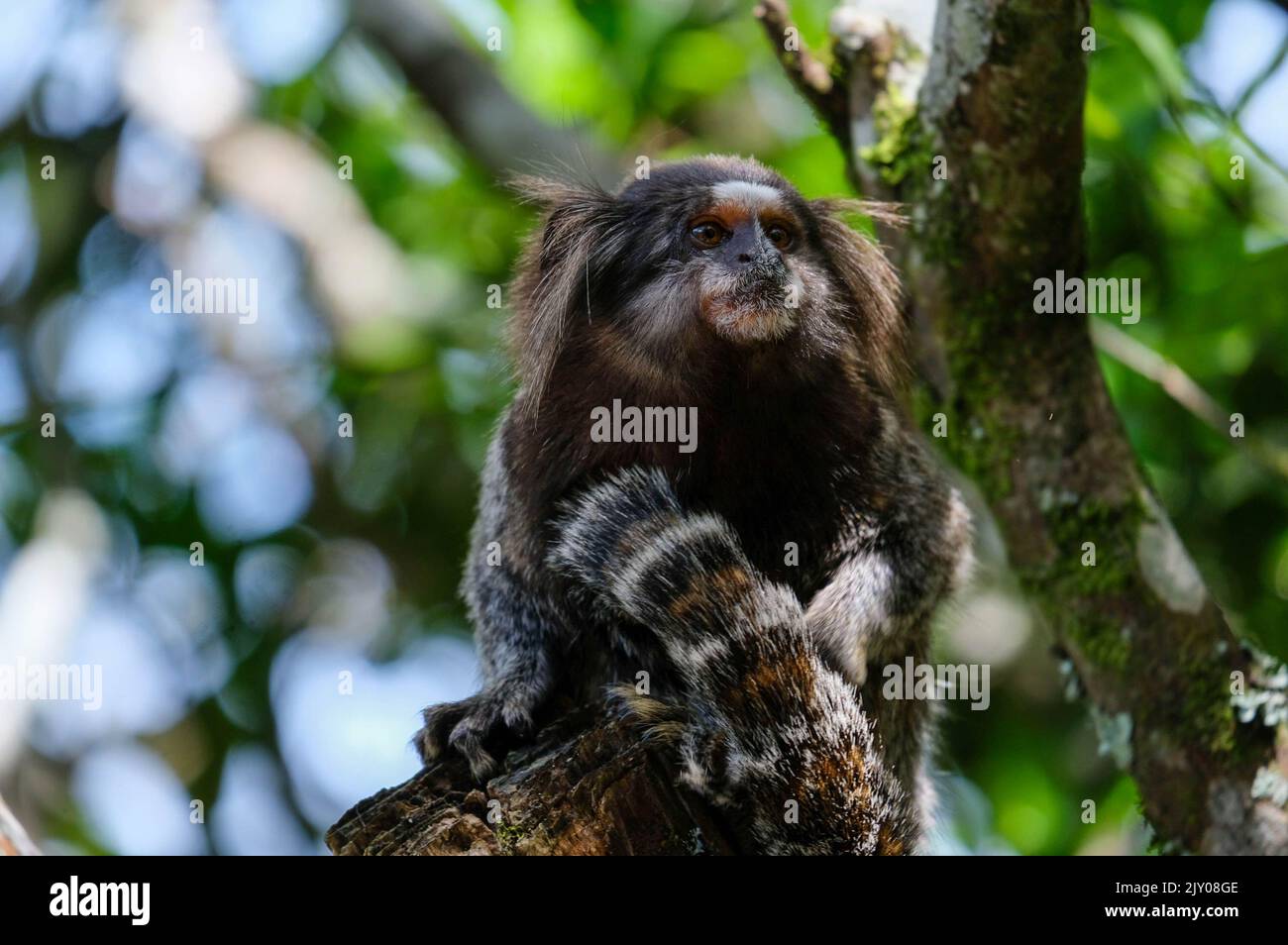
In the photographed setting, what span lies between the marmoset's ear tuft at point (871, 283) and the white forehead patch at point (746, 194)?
0.44 meters

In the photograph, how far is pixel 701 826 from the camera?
3938 mm

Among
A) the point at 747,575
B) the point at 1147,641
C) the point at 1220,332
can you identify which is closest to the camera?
the point at 747,575

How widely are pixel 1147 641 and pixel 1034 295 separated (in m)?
1.33

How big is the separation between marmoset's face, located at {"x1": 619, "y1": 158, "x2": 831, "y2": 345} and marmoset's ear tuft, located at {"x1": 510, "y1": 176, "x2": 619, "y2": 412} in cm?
19

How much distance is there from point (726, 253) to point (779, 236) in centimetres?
32

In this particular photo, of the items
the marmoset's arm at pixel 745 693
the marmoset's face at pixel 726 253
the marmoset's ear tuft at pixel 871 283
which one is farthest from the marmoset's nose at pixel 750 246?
the marmoset's arm at pixel 745 693

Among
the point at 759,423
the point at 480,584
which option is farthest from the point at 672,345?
the point at 480,584

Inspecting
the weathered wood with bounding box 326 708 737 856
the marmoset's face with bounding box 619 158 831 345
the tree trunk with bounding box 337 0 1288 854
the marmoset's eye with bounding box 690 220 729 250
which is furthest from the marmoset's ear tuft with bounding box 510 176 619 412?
the weathered wood with bounding box 326 708 737 856

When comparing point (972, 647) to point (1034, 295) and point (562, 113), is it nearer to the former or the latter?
point (1034, 295)

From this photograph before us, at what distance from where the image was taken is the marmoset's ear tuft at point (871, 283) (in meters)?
5.27

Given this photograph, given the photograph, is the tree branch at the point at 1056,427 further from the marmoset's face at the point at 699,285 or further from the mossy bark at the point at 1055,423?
the marmoset's face at the point at 699,285

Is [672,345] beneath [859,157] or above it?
beneath

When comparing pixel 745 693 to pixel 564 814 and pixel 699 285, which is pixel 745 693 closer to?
pixel 564 814

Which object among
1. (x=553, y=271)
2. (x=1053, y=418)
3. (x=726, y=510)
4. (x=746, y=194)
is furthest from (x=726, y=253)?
(x=1053, y=418)
